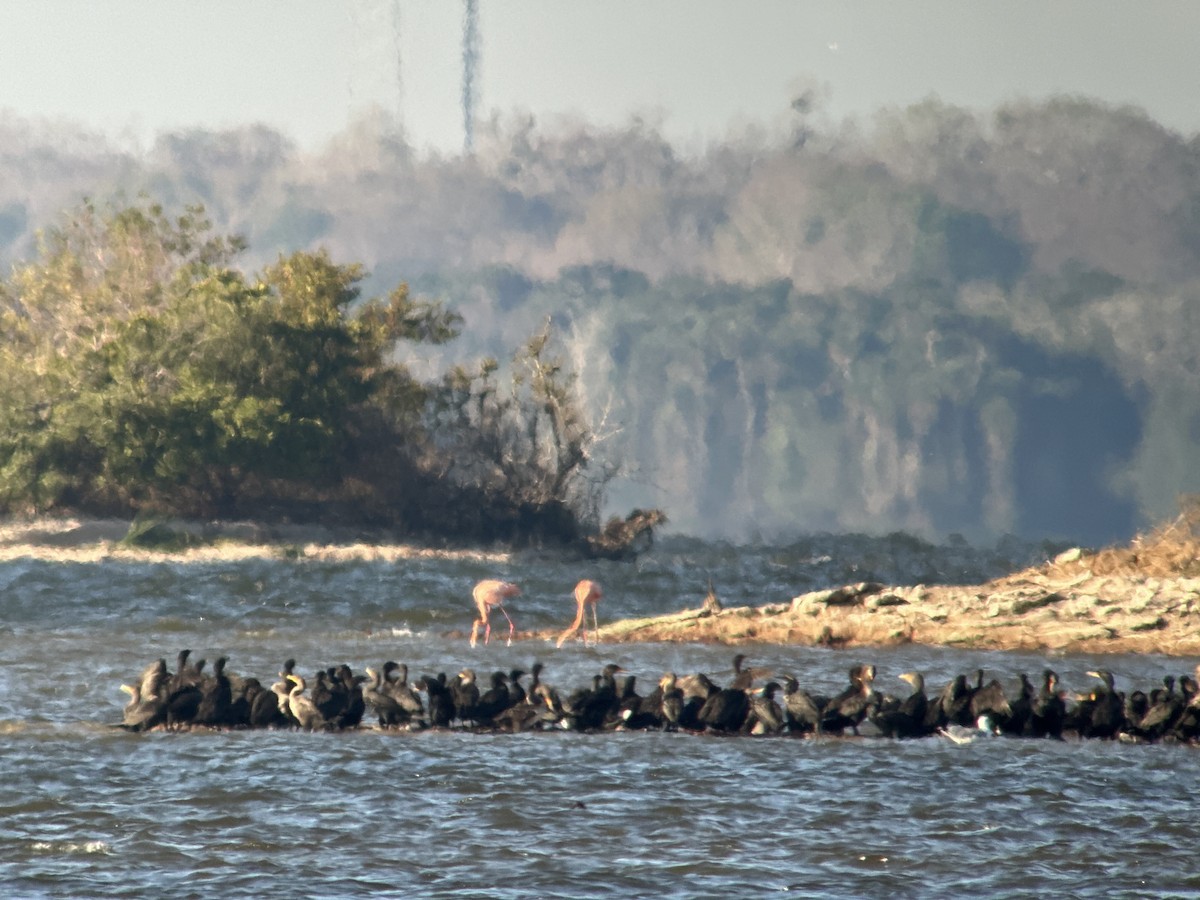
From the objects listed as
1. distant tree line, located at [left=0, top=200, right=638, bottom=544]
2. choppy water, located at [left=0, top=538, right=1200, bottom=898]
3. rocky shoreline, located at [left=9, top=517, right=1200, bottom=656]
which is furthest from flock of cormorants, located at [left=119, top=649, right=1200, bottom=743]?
distant tree line, located at [left=0, top=200, right=638, bottom=544]

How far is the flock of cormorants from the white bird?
2 centimetres

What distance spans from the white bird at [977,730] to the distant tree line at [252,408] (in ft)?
120

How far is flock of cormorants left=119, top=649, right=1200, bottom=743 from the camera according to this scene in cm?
2150

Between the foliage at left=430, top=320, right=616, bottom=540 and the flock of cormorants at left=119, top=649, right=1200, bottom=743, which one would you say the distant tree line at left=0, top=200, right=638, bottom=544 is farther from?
the flock of cormorants at left=119, top=649, right=1200, bottom=743

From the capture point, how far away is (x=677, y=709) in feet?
71.5

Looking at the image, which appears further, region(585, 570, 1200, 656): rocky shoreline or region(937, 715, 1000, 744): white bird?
region(585, 570, 1200, 656): rocky shoreline

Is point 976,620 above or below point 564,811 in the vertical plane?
above

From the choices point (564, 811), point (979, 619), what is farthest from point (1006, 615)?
point (564, 811)

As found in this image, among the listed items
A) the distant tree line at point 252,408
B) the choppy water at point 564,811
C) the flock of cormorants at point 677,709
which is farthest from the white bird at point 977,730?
the distant tree line at point 252,408

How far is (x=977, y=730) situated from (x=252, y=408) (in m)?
36.8

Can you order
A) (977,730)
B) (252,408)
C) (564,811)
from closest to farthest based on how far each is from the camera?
1. (564,811)
2. (977,730)
3. (252,408)

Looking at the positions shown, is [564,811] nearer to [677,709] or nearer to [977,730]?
[677,709]

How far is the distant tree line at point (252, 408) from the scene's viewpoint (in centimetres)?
5516

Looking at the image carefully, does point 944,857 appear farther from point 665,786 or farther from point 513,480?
point 513,480
